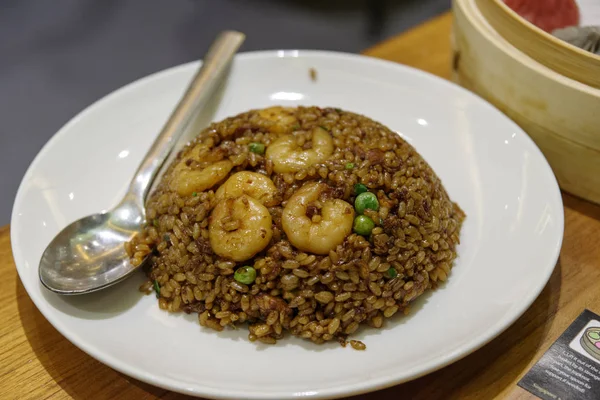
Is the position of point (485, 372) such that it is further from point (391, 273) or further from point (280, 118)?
point (280, 118)

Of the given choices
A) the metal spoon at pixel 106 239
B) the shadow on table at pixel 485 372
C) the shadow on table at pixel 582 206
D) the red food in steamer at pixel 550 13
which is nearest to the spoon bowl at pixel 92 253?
the metal spoon at pixel 106 239

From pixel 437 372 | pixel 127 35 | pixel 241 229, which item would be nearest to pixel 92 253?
pixel 241 229

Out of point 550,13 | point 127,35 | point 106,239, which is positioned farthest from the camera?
point 127,35

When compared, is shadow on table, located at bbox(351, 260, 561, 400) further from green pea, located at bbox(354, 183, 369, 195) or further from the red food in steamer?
the red food in steamer

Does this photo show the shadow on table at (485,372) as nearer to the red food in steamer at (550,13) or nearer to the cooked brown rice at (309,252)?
the cooked brown rice at (309,252)

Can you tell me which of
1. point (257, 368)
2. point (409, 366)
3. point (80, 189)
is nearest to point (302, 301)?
point (257, 368)

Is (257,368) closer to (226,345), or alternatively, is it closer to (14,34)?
(226,345)

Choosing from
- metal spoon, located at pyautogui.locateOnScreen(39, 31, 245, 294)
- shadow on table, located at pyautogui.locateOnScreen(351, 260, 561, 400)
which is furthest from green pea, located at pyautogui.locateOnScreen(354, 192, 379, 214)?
metal spoon, located at pyautogui.locateOnScreen(39, 31, 245, 294)
